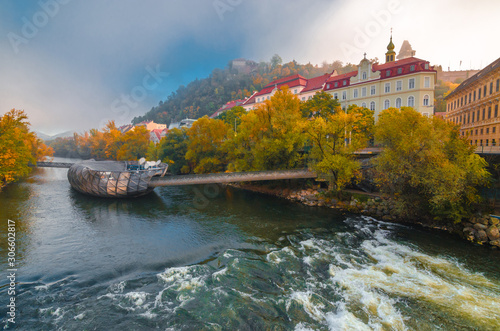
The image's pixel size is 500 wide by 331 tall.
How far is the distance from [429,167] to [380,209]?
5468mm

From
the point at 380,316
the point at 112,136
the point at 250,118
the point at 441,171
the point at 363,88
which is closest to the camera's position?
the point at 380,316

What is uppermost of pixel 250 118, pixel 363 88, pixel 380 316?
pixel 363 88

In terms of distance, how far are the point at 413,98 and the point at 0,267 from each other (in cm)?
4525

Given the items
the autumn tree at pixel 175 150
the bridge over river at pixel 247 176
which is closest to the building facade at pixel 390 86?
the bridge over river at pixel 247 176

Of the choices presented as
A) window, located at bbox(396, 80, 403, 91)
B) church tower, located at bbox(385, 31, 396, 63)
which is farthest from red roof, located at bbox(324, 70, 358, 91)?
church tower, located at bbox(385, 31, 396, 63)

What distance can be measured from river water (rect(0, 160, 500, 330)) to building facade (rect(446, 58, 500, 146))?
17157 millimetres

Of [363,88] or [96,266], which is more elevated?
[363,88]

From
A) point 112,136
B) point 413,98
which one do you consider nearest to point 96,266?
point 413,98

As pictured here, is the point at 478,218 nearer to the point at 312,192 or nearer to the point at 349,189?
the point at 349,189

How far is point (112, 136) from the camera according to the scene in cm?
7088

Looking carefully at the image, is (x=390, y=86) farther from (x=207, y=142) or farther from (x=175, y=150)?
(x=175, y=150)

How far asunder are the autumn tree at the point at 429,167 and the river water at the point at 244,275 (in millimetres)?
2040

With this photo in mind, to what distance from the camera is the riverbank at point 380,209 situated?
13.2 meters

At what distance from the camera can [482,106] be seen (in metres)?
29.0
